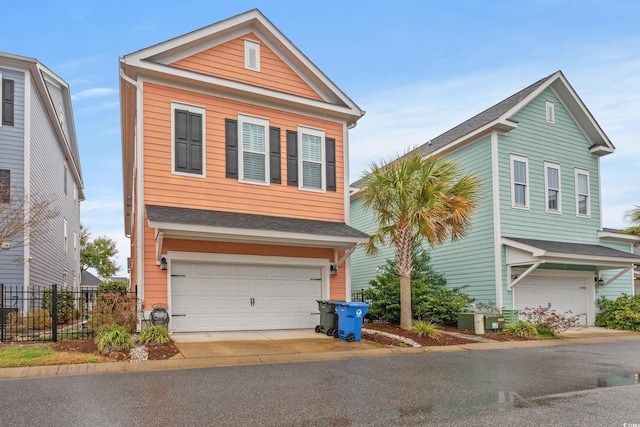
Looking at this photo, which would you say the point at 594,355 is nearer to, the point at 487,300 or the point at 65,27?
the point at 487,300

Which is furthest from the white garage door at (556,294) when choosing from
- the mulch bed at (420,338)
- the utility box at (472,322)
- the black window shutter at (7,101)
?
the black window shutter at (7,101)

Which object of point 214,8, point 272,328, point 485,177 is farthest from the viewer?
point 485,177

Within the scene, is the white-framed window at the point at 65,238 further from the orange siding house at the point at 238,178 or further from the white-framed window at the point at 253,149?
the white-framed window at the point at 253,149

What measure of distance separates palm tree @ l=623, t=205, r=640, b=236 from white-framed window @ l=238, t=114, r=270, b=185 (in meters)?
14.7

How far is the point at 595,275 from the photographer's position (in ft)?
64.0

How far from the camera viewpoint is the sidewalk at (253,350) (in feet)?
29.6

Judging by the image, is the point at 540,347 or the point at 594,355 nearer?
the point at 594,355

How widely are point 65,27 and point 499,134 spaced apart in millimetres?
14325

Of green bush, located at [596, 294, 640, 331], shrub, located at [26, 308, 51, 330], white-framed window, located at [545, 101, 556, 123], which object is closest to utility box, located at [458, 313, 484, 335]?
green bush, located at [596, 294, 640, 331]

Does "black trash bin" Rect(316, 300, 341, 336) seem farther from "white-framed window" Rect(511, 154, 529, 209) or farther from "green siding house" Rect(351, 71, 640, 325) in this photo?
"white-framed window" Rect(511, 154, 529, 209)

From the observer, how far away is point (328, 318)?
1344cm

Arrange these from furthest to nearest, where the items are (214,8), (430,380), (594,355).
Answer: (214,8) < (594,355) < (430,380)

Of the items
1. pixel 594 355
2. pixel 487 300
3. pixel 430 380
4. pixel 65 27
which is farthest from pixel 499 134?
pixel 65 27

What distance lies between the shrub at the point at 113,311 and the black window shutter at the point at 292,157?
18.4ft
